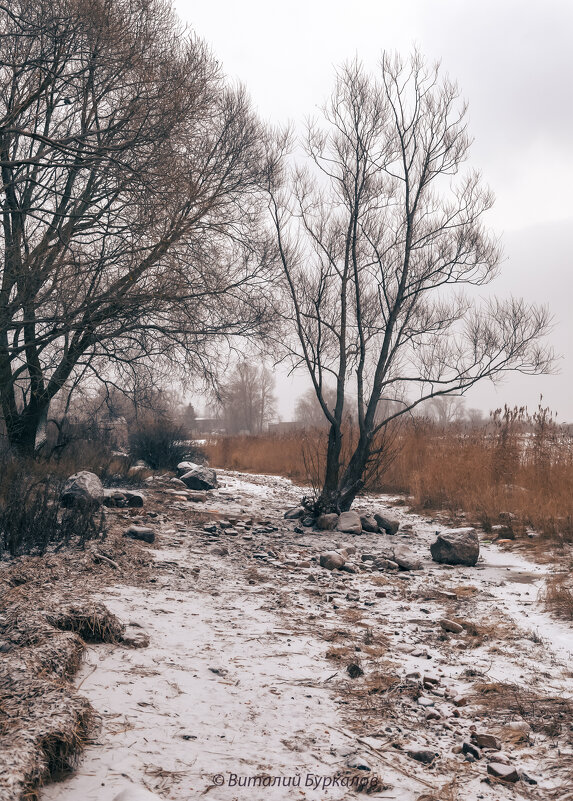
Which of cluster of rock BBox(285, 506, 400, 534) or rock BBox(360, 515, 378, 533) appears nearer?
cluster of rock BBox(285, 506, 400, 534)

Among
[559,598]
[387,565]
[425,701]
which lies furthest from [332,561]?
[425,701]

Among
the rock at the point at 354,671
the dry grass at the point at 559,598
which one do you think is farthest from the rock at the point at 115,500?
the rock at the point at 354,671

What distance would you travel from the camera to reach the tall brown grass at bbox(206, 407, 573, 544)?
8906 millimetres

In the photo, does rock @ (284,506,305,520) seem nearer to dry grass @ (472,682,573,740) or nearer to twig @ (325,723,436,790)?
dry grass @ (472,682,573,740)

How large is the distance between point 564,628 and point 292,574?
2.47 metres

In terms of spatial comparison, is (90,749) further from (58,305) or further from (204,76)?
(204,76)

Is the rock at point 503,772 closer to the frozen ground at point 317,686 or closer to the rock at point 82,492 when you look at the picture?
the frozen ground at point 317,686

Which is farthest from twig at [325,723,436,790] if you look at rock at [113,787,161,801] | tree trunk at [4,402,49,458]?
tree trunk at [4,402,49,458]

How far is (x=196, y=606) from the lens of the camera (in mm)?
4695

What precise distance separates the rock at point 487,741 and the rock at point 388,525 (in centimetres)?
615

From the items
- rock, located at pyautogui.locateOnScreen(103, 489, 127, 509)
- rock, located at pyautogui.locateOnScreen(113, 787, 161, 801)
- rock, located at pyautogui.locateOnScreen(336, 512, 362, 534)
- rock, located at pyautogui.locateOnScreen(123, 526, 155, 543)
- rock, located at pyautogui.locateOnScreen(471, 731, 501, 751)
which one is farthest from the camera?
rock, located at pyautogui.locateOnScreen(103, 489, 127, 509)

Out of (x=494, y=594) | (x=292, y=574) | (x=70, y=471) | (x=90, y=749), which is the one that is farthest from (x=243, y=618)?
(x=70, y=471)

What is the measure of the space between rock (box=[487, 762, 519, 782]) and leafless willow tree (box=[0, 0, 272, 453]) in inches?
222

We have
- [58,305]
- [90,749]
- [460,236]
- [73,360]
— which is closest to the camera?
[90,749]
